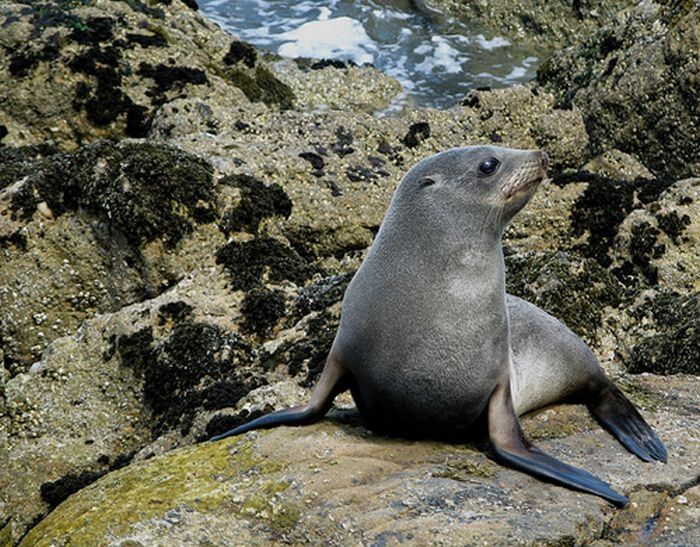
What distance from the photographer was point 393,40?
75.6ft

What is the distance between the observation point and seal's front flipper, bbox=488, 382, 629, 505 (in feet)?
16.9

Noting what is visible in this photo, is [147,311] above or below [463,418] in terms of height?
below

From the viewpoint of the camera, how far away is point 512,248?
9.49 m

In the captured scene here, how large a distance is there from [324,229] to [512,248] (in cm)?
192

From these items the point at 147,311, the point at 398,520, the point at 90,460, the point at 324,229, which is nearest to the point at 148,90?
the point at 324,229

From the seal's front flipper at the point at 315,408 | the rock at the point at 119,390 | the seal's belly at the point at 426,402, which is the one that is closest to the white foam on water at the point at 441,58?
the rock at the point at 119,390

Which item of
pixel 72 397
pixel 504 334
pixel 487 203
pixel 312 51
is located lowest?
pixel 312 51

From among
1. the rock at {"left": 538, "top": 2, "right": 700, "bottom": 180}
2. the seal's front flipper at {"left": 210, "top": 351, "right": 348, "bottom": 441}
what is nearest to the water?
the rock at {"left": 538, "top": 2, "right": 700, "bottom": 180}

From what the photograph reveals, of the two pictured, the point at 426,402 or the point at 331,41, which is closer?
the point at 426,402

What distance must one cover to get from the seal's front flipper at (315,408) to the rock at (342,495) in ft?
0.28

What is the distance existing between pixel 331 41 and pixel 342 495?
19012 millimetres

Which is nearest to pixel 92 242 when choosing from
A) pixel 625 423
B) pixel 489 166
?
pixel 489 166

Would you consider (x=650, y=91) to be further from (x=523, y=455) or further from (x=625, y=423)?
(x=523, y=455)

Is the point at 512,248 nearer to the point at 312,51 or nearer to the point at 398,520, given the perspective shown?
the point at 398,520
